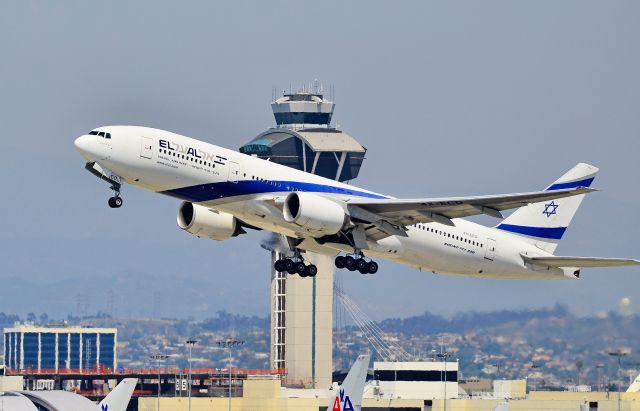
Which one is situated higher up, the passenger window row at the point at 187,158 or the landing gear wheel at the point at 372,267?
the passenger window row at the point at 187,158

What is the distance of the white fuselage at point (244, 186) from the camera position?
71062mm

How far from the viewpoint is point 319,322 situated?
18125 cm

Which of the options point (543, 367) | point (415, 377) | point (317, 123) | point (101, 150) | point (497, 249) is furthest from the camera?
point (317, 123)

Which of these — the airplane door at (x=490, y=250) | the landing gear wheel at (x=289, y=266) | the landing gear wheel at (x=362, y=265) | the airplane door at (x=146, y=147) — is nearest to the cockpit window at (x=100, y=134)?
the airplane door at (x=146, y=147)

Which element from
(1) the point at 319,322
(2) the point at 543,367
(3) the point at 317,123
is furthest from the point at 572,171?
(3) the point at 317,123

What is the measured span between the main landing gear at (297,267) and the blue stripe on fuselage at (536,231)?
11.3 m

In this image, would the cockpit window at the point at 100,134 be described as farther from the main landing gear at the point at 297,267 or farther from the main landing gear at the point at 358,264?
the main landing gear at the point at 358,264

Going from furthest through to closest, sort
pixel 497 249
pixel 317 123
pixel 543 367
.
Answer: pixel 317 123 → pixel 543 367 → pixel 497 249

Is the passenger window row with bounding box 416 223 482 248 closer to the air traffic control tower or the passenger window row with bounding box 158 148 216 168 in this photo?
the passenger window row with bounding box 158 148 216 168

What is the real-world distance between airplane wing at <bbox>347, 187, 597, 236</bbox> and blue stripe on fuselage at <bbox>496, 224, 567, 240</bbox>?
8657 millimetres

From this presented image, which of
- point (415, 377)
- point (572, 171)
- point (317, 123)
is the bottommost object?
point (415, 377)

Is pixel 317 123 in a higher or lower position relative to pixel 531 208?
higher

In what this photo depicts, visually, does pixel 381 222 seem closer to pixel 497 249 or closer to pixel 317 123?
pixel 497 249

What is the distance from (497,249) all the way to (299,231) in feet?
38.9
